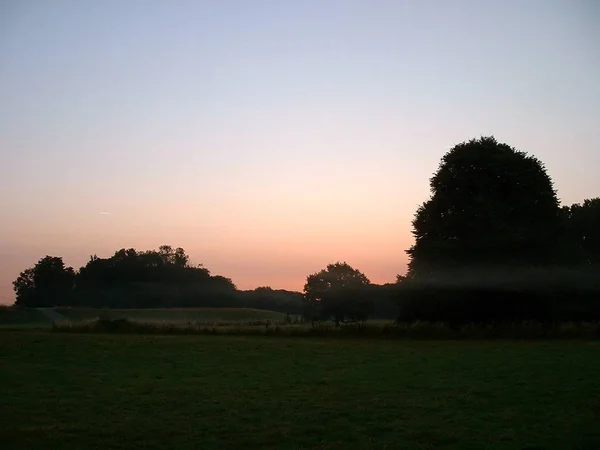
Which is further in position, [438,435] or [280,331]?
[280,331]

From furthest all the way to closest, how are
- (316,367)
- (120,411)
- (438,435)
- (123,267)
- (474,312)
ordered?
(123,267), (474,312), (316,367), (120,411), (438,435)

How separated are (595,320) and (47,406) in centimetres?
3790

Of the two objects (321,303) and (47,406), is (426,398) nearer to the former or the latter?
(47,406)

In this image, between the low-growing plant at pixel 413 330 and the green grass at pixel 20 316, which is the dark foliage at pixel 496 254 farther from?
the green grass at pixel 20 316

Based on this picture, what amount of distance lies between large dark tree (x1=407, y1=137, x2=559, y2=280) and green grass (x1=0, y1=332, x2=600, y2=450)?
15.4 m

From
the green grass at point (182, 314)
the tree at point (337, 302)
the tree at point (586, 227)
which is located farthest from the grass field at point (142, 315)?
the tree at point (586, 227)

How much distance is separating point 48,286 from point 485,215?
119891 millimetres

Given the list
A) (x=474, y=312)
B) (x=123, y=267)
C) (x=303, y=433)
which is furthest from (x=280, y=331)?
(x=123, y=267)

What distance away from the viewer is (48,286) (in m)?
137

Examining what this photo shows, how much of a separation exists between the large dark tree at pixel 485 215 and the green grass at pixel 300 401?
15.4m

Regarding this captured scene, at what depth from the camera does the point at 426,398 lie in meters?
14.6

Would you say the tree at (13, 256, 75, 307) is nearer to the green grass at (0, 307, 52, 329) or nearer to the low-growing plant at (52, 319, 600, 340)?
the green grass at (0, 307, 52, 329)

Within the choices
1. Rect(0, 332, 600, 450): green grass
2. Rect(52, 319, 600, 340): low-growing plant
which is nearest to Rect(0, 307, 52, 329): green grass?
Rect(52, 319, 600, 340): low-growing plant

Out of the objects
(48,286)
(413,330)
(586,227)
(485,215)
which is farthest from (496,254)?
(48,286)
